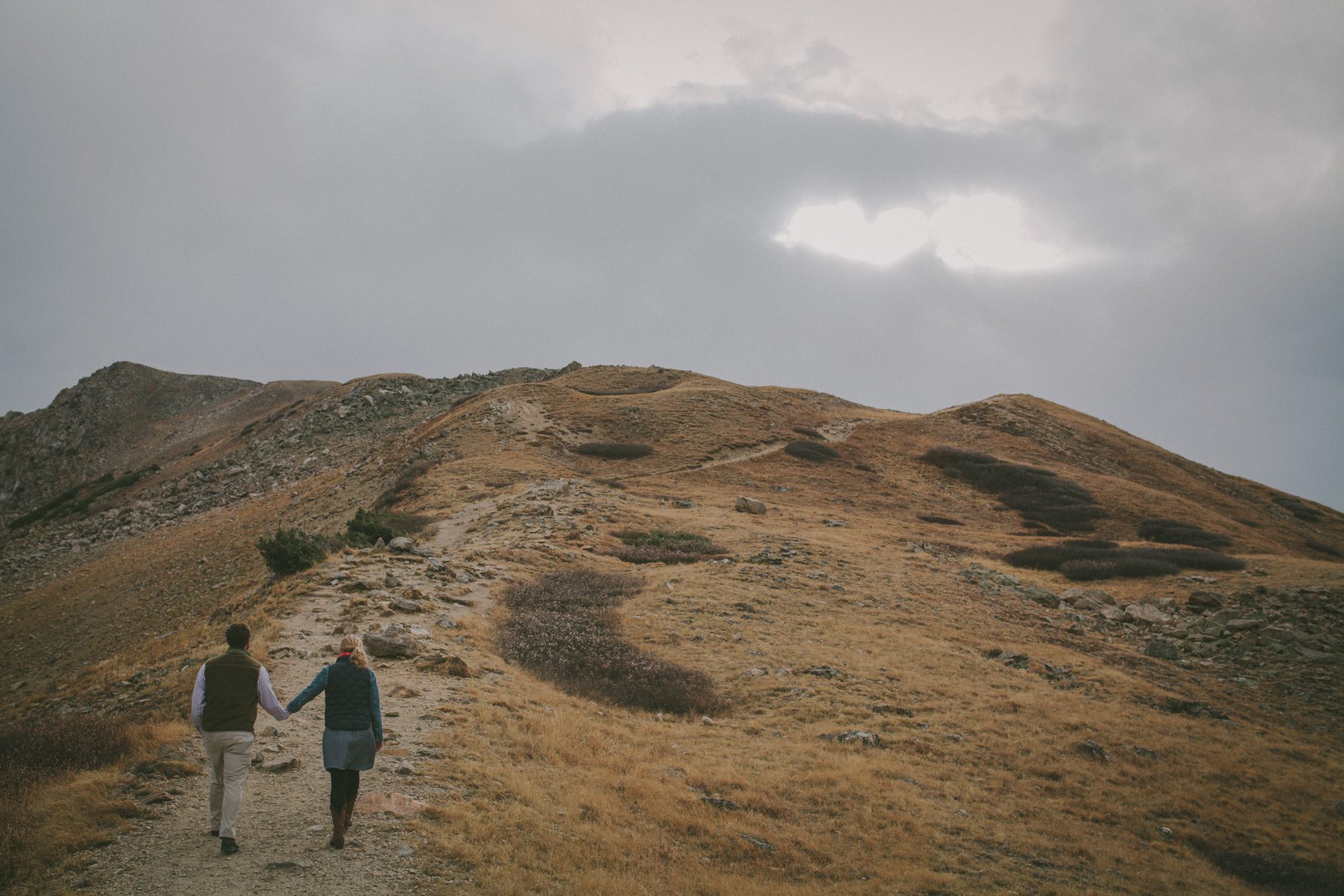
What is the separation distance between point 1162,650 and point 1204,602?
12.5 feet

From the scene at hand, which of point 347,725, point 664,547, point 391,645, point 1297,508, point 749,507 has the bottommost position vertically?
point 391,645

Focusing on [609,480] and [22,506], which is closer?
[609,480]

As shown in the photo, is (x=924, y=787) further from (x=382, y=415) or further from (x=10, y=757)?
(x=382, y=415)

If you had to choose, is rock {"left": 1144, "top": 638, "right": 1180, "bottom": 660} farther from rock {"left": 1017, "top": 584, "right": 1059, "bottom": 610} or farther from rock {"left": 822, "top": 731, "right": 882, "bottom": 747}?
rock {"left": 822, "top": 731, "right": 882, "bottom": 747}

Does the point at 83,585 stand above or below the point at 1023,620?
below

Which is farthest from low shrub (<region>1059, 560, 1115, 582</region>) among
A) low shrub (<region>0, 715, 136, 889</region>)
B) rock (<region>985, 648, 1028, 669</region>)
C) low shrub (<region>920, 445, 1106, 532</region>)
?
low shrub (<region>0, 715, 136, 889</region>)

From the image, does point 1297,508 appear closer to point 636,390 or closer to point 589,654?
point 636,390

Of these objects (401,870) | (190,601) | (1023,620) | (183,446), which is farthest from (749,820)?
(183,446)

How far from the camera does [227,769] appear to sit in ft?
23.8

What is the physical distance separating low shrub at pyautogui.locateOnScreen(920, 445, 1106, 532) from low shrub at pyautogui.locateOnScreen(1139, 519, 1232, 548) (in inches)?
116

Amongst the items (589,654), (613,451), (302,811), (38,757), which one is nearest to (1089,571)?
(589,654)

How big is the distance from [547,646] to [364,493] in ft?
97.2

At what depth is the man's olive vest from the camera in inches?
294

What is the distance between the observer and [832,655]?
17609 mm
